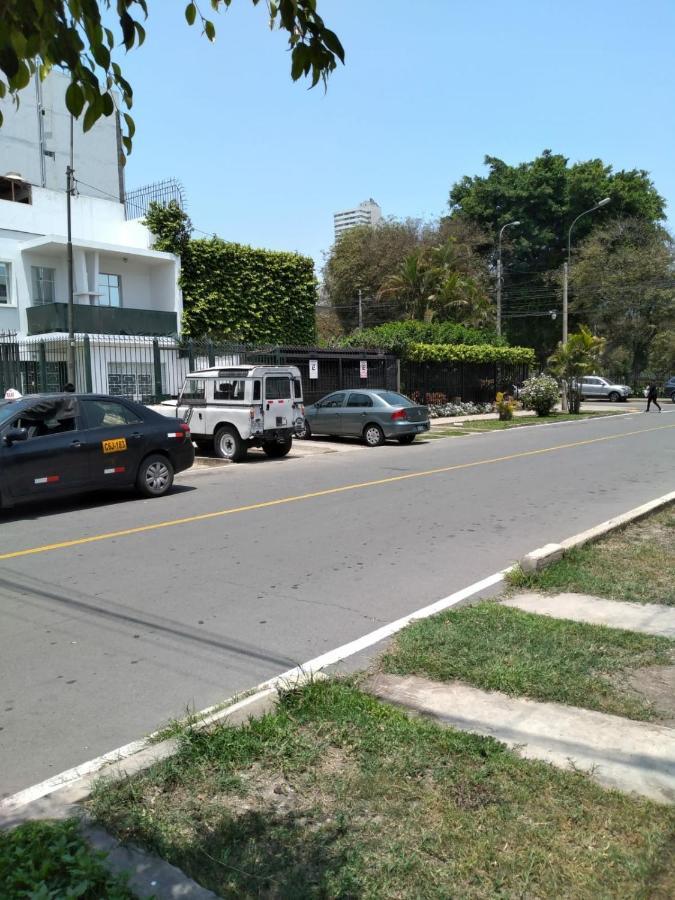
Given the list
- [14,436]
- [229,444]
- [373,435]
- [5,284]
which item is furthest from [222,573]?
[5,284]

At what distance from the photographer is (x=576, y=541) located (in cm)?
762

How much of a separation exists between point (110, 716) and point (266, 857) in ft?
5.63

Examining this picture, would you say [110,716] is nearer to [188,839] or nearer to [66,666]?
[66,666]

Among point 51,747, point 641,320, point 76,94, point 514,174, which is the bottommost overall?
point 51,747

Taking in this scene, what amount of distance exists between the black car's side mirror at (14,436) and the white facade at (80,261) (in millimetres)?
19057

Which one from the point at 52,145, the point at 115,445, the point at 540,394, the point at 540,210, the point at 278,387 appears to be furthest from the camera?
the point at 540,210

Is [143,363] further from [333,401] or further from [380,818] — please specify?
[380,818]

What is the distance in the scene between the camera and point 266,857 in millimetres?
2830

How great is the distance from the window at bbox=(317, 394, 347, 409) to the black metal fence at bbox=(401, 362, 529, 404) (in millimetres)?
9349

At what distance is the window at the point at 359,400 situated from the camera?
20.9 m

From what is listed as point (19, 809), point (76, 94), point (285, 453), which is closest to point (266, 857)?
point (19, 809)

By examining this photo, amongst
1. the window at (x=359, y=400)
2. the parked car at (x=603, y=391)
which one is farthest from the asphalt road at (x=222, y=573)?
the parked car at (x=603, y=391)

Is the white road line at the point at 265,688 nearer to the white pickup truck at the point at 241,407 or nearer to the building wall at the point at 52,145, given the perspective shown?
the white pickup truck at the point at 241,407

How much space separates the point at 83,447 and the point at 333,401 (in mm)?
11700
